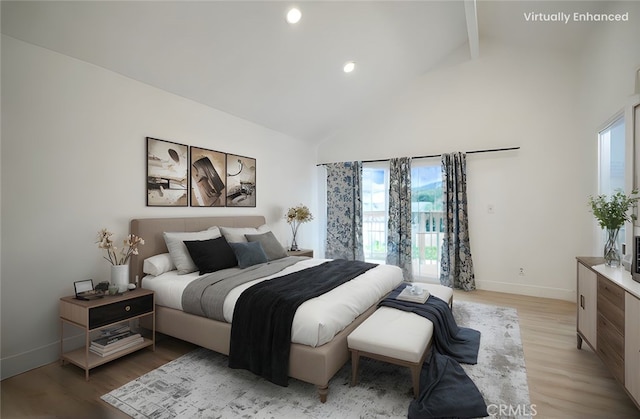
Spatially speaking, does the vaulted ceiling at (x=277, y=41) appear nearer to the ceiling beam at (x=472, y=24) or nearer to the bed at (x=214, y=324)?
the ceiling beam at (x=472, y=24)

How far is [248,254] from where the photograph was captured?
3484 mm

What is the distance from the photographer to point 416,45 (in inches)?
173

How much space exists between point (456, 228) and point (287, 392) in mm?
3732

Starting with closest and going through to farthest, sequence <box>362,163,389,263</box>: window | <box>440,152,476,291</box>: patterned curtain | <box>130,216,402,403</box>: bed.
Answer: <box>130,216,402,403</box>: bed < <box>440,152,476,291</box>: patterned curtain < <box>362,163,389,263</box>: window

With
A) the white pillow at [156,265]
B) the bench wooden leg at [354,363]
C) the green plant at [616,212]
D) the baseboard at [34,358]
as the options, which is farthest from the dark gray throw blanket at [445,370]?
the baseboard at [34,358]

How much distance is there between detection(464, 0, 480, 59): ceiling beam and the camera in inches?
132

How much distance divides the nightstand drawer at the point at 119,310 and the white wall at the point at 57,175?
0.57m

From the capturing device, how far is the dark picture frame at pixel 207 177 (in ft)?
12.5

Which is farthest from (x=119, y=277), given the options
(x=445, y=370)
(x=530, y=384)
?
(x=530, y=384)

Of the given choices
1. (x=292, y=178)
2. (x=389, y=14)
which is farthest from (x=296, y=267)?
(x=389, y=14)

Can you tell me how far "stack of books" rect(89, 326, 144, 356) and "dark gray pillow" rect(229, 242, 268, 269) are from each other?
116 cm

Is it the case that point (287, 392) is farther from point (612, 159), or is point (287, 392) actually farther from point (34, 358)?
point (612, 159)

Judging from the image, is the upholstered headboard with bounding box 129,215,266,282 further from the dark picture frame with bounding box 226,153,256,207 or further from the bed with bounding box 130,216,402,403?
the dark picture frame with bounding box 226,153,256,207

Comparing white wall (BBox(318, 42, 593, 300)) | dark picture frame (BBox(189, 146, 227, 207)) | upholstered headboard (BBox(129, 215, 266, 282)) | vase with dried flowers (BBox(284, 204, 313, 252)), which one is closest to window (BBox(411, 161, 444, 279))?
→ white wall (BBox(318, 42, 593, 300))
